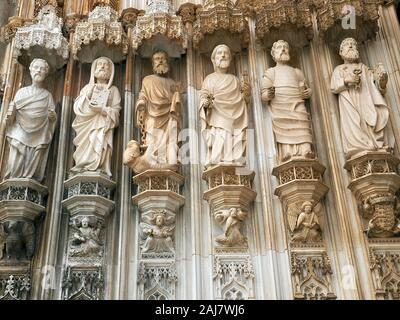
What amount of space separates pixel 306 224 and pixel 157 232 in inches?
80.6

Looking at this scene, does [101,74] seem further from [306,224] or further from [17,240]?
[306,224]

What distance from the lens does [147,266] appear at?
25.7ft

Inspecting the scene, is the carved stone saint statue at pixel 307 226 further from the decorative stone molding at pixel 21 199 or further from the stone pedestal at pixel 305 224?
the decorative stone molding at pixel 21 199

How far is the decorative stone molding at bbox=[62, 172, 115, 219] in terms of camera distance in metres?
8.09

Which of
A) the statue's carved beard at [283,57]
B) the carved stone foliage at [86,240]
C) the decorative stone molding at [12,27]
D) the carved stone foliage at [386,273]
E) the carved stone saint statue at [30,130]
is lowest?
the carved stone foliage at [386,273]

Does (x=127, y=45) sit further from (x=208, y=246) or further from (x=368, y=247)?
(x=368, y=247)

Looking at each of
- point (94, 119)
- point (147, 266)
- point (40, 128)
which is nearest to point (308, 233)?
point (147, 266)

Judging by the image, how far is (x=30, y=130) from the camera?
8594 mm

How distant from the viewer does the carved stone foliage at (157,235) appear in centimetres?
792

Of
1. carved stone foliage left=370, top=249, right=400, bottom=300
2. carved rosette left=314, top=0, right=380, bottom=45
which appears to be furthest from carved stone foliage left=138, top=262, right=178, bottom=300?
carved rosette left=314, top=0, right=380, bottom=45

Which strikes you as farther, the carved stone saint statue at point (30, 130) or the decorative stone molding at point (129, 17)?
the decorative stone molding at point (129, 17)

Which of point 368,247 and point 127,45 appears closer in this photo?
point 368,247

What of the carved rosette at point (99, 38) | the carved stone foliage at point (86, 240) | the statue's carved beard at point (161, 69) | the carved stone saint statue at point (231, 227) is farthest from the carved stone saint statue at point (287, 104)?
the carved stone foliage at point (86, 240)
